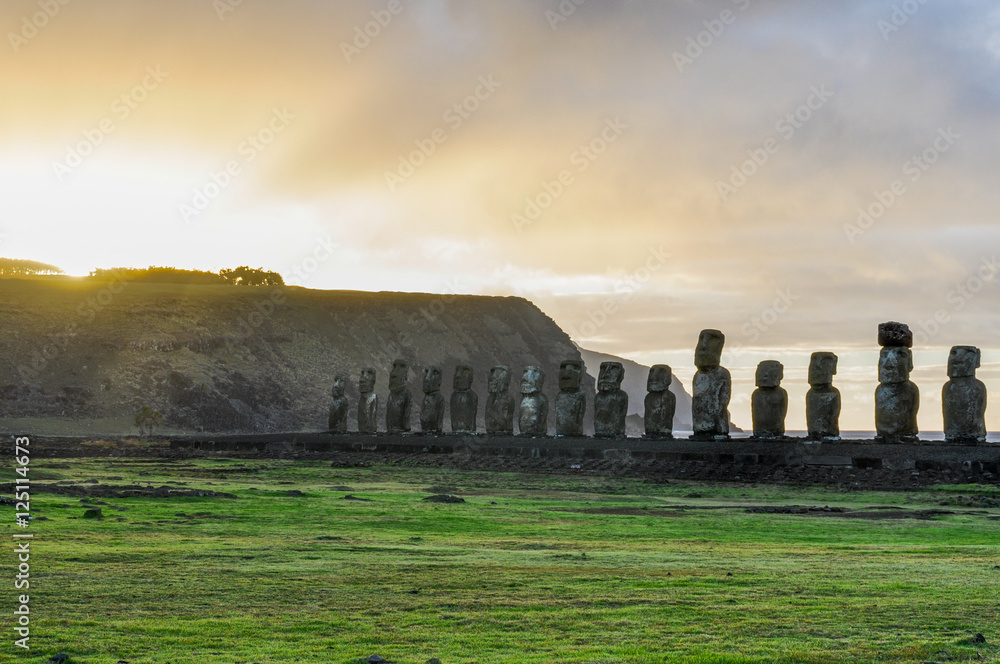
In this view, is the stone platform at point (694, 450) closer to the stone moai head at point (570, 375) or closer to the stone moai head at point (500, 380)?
the stone moai head at point (500, 380)

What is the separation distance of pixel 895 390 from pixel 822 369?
1.97 m

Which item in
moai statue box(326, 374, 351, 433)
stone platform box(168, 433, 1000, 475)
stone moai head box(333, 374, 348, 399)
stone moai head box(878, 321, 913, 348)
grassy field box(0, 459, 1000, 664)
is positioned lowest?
grassy field box(0, 459, 1000, 664)

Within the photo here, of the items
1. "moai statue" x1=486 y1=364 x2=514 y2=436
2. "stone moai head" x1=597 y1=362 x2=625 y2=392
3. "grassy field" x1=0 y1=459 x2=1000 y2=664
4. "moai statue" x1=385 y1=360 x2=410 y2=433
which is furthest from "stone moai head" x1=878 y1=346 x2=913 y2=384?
"moai statue" x1=385 y1=360 x2=410 y2=433

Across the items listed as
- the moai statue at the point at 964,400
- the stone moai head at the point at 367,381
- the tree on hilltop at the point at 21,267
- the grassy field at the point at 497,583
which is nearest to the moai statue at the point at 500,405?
the stone moai head at the point at 367,381

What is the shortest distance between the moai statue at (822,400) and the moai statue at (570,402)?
336 inches

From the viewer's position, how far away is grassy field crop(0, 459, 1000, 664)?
24.1ft

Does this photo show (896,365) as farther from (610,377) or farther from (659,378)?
(610,377)

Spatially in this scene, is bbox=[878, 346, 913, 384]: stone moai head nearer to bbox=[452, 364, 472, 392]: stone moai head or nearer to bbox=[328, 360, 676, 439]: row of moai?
bbox=[328, 360, 676, 439]: row of moai

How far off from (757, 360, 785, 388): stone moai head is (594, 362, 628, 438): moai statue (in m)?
4.76

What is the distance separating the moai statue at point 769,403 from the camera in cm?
2994

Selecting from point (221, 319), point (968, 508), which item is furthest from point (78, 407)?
point (968, 508)

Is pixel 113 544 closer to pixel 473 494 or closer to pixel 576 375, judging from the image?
pixel 473 494

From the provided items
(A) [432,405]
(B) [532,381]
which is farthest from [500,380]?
(A) [432,405]

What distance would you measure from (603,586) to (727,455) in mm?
19664
